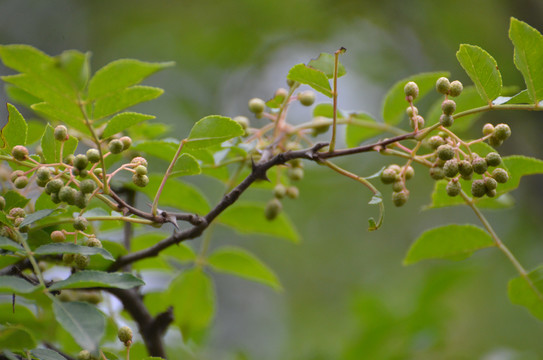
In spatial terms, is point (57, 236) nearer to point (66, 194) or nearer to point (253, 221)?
point (66, 194)

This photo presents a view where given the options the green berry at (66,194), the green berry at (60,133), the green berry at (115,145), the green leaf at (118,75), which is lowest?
the green berry at (66,194)

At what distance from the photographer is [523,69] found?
4.79ft

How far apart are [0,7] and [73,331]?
893 centimetres

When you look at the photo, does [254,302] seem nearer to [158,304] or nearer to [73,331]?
[158,304]

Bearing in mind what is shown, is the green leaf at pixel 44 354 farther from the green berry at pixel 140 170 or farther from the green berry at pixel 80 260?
the green berry at pixel 140 170

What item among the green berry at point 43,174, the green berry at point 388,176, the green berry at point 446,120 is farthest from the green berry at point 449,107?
the green berry at point 43,174

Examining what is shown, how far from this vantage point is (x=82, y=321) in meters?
1.16

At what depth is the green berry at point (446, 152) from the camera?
4.81ft

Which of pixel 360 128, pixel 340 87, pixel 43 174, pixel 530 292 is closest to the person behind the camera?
pixel 43 174

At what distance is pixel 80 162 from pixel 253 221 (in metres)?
1.02

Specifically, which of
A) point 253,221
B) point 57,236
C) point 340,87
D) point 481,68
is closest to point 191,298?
point 253,221

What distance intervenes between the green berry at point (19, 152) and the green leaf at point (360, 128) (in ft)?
3.69

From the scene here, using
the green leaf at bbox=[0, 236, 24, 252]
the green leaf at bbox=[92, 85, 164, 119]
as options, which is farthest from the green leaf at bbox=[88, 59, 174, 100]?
the green leaf at bbox=[0, 236, 24, 252]

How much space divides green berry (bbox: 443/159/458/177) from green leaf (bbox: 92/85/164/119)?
0.76 meters
